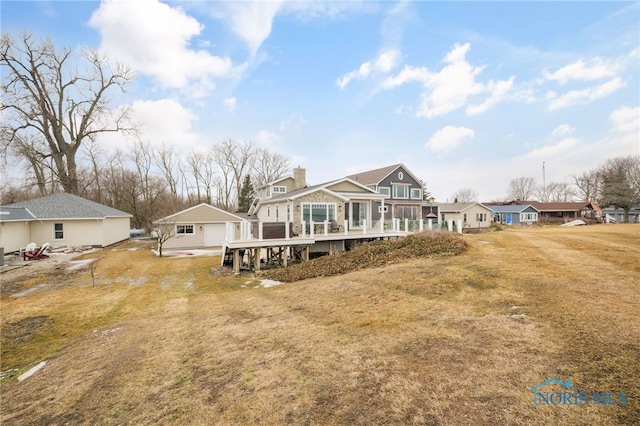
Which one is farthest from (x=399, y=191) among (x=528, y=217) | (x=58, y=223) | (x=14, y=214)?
(x=14, y=214)

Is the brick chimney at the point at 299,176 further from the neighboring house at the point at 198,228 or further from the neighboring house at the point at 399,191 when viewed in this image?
the neighboring house at the point at 399,191

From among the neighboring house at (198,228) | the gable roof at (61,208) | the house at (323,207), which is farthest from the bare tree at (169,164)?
the house at (323,207)

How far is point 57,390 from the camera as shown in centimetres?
493

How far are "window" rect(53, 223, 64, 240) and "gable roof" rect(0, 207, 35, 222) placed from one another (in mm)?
1673

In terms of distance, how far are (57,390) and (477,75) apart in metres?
23.3

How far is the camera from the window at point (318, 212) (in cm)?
1714

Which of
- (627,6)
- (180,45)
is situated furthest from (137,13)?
(627,6)

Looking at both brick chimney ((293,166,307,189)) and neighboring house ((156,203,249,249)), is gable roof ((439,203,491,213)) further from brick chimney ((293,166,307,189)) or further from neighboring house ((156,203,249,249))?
neighboring house ((156,203,249,249))

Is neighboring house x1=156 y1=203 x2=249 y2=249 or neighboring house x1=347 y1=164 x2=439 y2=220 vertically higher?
neighboring house x1=347 y1=164 x2=439 y2=220

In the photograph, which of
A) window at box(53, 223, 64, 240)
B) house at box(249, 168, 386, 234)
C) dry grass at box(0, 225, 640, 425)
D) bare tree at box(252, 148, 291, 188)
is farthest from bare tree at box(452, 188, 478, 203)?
window at box(53, 223, 64, 240)

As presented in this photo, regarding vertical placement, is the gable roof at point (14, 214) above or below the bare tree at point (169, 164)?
below

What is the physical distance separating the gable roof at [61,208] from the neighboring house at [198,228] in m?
6.42

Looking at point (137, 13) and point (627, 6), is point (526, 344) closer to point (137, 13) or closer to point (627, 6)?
point (627, 6)

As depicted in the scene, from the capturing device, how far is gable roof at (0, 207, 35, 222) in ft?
66.4
